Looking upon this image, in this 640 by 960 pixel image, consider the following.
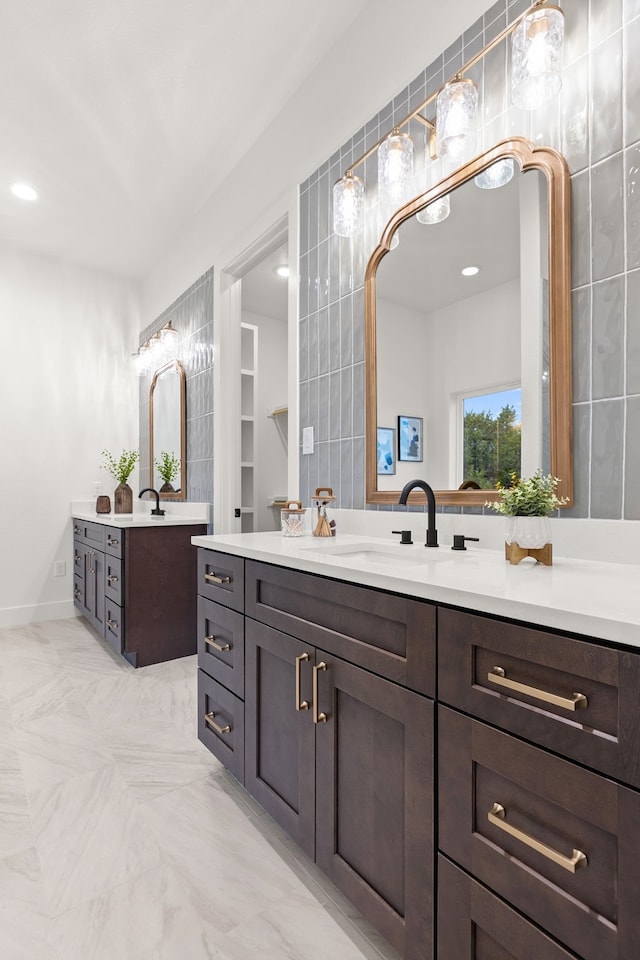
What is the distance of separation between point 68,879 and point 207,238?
325 cm

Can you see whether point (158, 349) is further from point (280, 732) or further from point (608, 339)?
point (608, 339)

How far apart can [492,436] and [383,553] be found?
49cm

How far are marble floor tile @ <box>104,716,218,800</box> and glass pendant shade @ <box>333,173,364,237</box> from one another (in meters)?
2.05

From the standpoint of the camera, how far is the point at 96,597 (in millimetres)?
3355

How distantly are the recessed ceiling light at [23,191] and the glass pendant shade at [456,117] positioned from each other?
2806 millimetres

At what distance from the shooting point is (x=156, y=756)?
75.6 inches

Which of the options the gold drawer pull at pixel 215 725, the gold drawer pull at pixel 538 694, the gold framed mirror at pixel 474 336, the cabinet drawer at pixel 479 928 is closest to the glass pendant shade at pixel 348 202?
the gold framed mirror at pixel 474 336

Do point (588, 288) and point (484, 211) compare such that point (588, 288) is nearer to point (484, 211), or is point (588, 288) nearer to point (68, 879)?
point (484, 211)

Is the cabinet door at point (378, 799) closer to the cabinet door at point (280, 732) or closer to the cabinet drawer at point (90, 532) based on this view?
the cabinet door at point (280, 732)

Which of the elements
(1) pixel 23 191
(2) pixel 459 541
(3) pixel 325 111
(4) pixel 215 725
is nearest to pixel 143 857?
(4) pixel 215 725

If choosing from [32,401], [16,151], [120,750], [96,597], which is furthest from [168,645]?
[16,151]

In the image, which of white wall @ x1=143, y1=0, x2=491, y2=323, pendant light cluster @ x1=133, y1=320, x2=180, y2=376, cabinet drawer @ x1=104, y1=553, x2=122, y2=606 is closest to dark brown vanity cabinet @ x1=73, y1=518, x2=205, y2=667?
cabinet drawer @ x1=104, y1=553, x2=122, y2=606

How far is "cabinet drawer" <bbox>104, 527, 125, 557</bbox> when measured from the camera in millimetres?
2852

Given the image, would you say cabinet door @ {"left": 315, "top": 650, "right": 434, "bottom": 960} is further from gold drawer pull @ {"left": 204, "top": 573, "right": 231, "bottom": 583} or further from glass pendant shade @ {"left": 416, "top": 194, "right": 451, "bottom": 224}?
glass pendant shade @ {"left": 416, "top": 194, "right": 451, "bottom": 224}
